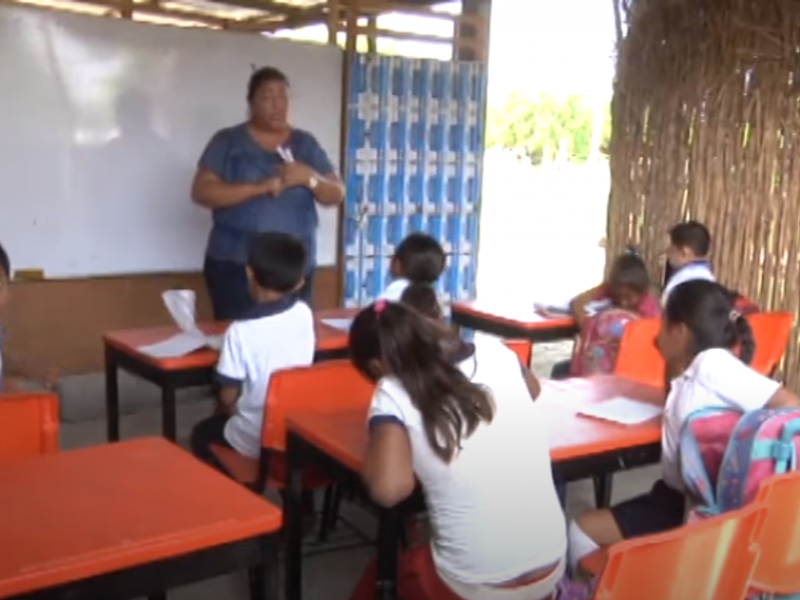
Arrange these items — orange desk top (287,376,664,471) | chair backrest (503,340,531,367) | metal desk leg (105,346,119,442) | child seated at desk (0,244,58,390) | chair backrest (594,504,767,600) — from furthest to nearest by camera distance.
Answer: metal desk leg (105,346,119,442)
chair backrest (503,340,531,367)
child seated at desk (0,244,58,390)
orange desk top (287,376,664,471)
chair backrest (594,504,767,600)

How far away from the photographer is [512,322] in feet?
14.7

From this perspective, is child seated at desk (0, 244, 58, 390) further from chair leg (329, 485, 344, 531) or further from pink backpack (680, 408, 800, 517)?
pink backpack (680, 408, 800, 517)

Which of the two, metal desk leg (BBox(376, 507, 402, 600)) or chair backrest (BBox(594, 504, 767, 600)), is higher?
chair backrest (BBox(594, 504, 767, 600))

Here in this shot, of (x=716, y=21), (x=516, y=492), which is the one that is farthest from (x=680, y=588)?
(x=716, y=21)

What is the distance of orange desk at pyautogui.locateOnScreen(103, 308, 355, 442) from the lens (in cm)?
330

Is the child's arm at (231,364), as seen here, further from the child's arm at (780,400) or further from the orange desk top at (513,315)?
the orange desk top at (513,315)

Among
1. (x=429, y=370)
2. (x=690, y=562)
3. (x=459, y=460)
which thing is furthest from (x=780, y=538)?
(x=429, y=370)

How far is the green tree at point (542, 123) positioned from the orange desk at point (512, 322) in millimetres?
13395

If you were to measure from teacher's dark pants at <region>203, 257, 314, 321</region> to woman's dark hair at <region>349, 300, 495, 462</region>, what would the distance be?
2.17 m

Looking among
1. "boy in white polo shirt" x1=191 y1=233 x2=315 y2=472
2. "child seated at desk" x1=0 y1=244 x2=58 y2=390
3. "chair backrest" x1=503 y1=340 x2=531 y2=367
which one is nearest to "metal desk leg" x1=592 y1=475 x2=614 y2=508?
"chair backrest" x1=503 y1=340 x2=531 y2=367

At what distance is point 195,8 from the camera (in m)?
6.24

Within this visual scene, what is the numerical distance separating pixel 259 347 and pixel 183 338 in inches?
20.3

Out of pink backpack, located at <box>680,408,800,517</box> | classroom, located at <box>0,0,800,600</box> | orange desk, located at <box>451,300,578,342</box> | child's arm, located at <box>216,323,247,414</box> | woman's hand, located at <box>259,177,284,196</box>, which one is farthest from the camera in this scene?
orange desk, located at <box>451,300,578,342</box>

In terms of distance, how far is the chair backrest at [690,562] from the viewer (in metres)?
1.55
